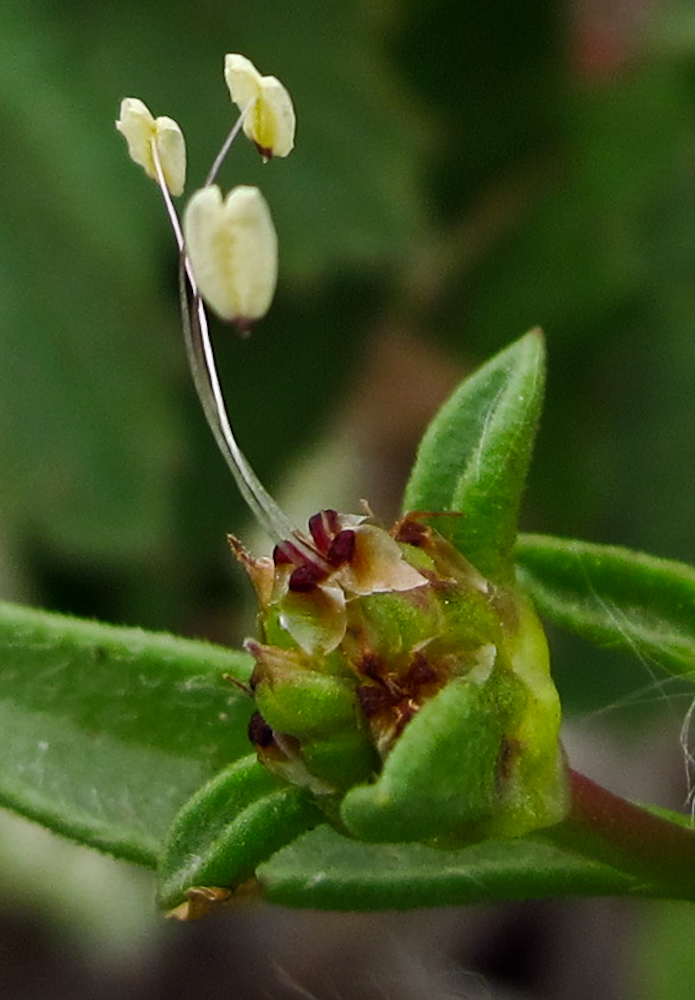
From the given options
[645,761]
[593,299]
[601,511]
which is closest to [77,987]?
[645,761]

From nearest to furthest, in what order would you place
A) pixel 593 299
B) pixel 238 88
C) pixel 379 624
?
pixel 379 624 → pixel 238 88 → pixel 593 299

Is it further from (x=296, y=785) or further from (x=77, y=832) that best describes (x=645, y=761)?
(x=296, y=785)

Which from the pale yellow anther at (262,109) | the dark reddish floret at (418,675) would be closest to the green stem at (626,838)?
the dark reddish floret at (418,675)

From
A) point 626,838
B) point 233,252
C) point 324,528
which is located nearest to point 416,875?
point 626,838

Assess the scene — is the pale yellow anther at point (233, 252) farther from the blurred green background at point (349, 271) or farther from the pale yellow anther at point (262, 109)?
the blurred green background at point (349, 271)

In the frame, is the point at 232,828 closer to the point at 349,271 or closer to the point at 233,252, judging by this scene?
the point at 233,252

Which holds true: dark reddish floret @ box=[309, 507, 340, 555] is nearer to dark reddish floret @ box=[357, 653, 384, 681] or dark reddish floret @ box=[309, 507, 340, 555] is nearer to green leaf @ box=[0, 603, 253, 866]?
dark reddish floret @ box=[357, 653, 384, 681]
